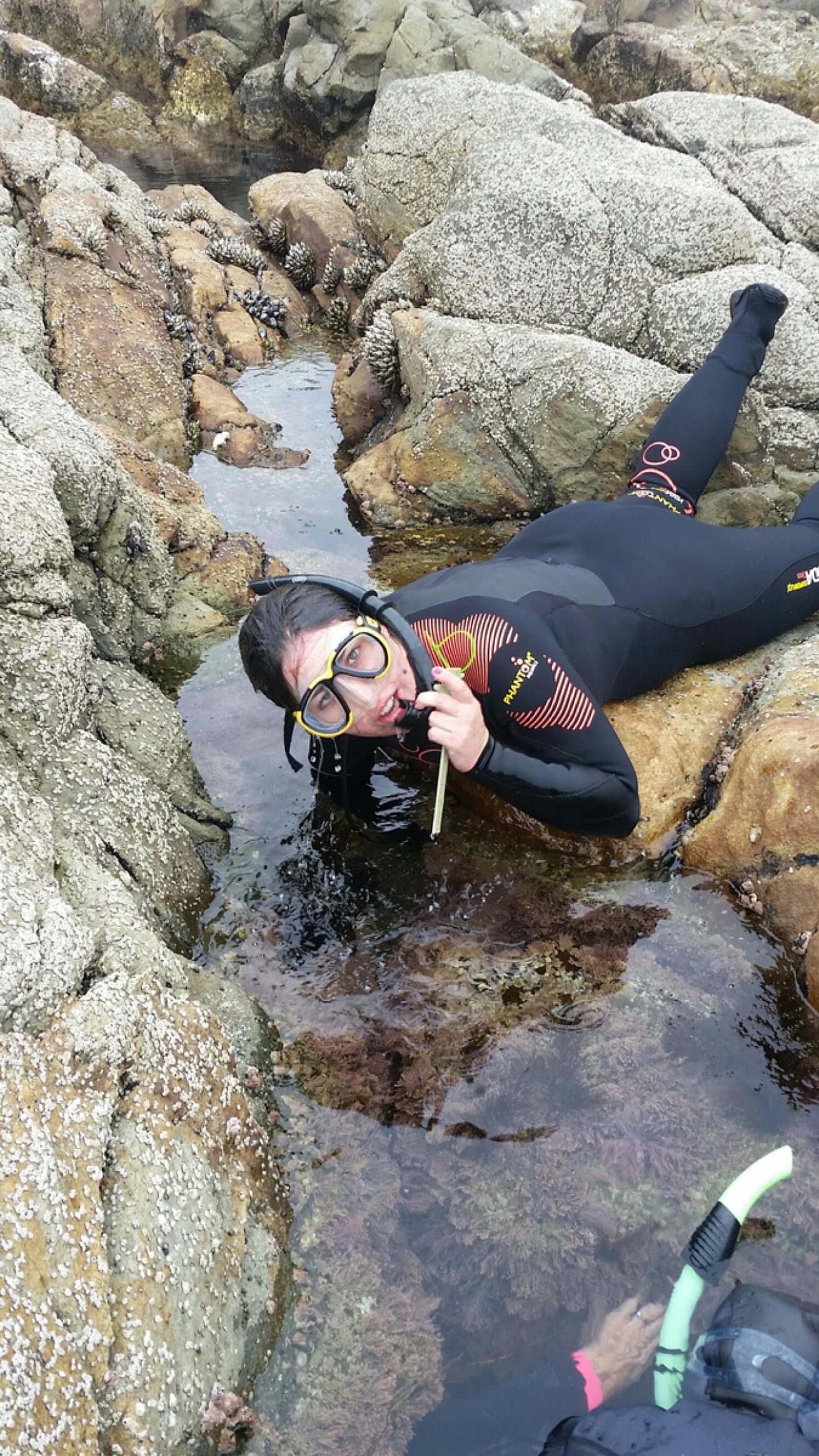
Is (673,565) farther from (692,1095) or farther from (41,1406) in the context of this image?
(41,1406)

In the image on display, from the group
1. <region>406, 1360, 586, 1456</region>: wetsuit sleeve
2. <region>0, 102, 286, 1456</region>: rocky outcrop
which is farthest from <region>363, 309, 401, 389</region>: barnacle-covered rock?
<region>406, 1360, 586, 1456</region>: wetsuit sleeve

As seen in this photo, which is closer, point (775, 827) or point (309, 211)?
point (775, 827)

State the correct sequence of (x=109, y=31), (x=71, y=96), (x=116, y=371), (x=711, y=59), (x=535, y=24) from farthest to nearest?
(x=109, y=31), (x=71, y=96), (x=535, y=24), (x=711, y=59), (x=116, y=371)

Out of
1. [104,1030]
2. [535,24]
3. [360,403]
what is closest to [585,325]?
[360,403]

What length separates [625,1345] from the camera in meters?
2.56

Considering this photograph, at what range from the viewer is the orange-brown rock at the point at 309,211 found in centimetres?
1017

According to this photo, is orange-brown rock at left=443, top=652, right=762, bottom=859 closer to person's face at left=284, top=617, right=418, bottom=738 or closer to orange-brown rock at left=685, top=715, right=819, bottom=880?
orange-brown rock at left=685, top=715, right=819, bottom=880

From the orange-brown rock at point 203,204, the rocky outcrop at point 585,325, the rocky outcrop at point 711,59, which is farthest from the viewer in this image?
the rocky outcrop at point 711,59

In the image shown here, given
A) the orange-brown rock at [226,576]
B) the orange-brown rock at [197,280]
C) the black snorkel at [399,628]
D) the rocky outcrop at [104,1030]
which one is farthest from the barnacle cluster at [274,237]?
the black snorkel at [399,628]

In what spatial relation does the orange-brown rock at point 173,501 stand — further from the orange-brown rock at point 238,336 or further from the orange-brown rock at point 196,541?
the orange-brown rock at point 238,336

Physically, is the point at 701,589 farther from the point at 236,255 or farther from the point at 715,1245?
the point at 236,255

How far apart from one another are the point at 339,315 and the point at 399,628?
7.24 metres

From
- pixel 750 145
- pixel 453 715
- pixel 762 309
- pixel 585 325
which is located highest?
pixel 750 145

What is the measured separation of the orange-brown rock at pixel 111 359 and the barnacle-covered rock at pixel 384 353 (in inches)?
59.2
